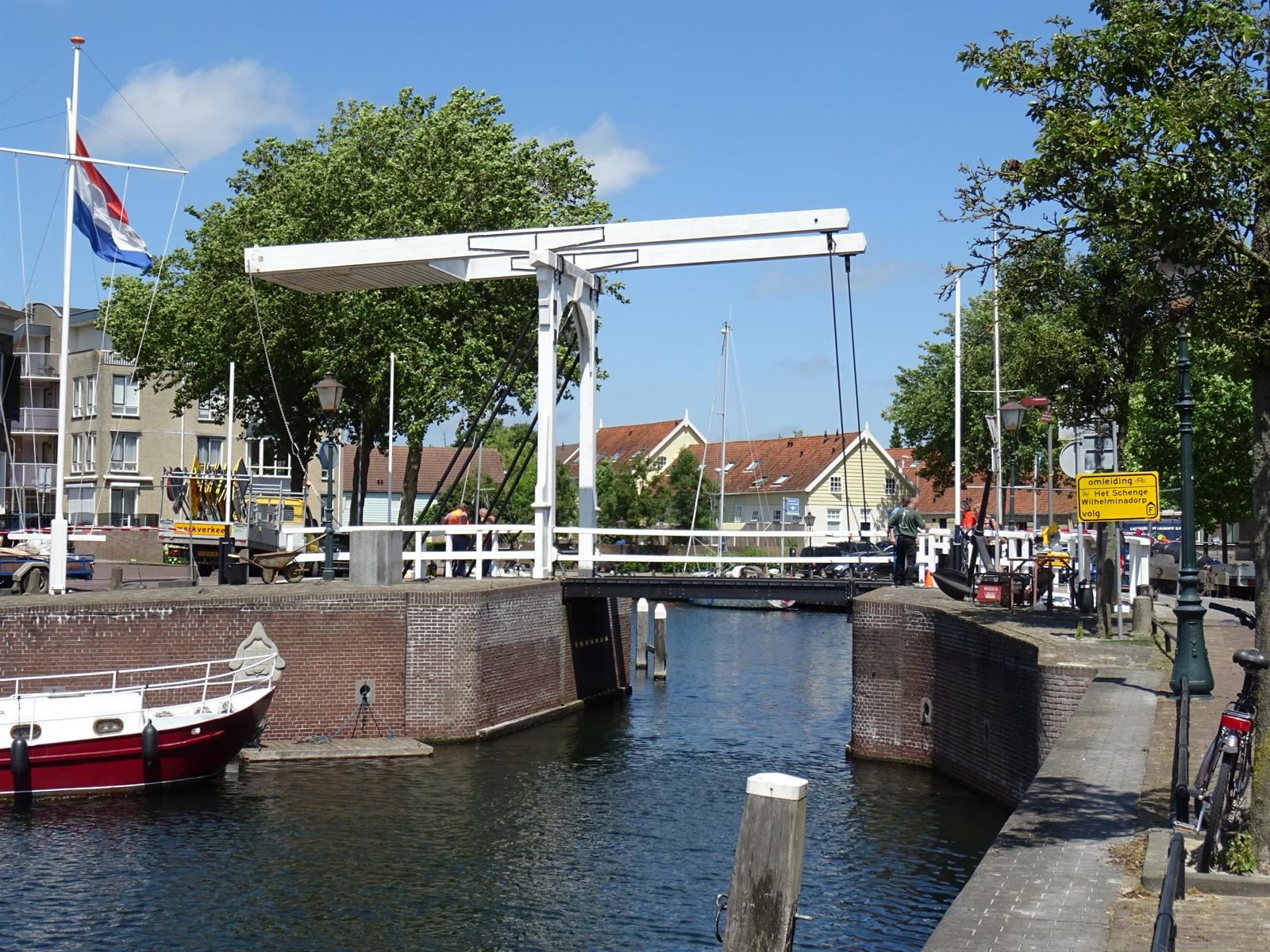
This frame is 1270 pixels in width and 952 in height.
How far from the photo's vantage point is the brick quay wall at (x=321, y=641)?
1775cm

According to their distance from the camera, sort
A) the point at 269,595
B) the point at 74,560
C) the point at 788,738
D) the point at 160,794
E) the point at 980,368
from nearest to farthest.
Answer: the point at 160,794
the point at 269,595
the point at 788,738
the point at 74,560
the point at 980,368

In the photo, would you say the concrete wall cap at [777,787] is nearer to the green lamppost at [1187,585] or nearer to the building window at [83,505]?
the green lamppost at [1187,585]

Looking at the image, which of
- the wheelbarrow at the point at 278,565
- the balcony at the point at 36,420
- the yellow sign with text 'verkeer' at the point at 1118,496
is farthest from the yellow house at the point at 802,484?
the yellow sign with text 'verkeer' at the point at 1118,496

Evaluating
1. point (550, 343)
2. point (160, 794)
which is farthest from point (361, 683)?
point (550, 343)

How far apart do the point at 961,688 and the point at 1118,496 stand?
323cm

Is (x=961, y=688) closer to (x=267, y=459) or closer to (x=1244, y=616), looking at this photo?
(x=1244, y=616)

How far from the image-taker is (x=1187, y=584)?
10852mm

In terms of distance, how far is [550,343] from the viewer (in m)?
20.8

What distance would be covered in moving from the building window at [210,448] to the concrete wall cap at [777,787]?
2038 inches

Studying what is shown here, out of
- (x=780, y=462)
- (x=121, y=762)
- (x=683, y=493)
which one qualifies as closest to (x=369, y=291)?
(x=121, y=762)

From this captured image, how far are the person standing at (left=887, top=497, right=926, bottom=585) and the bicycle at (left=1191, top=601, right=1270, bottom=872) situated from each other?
13.1 meters

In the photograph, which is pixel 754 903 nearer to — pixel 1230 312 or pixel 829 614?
pixel 1230 312

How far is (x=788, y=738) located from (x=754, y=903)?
12.8 meters

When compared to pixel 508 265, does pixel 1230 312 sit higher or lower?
lower
